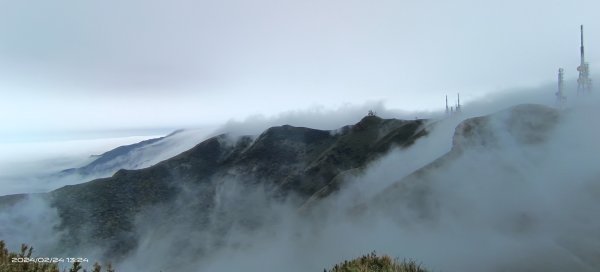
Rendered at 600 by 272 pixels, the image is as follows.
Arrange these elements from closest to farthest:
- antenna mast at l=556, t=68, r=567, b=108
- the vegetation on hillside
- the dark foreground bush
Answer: the vegetation on hillside → the dark foreground bush → antenna mast at l=556, t=68, r=567, b=108

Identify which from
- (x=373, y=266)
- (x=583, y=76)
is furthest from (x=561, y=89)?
(x=373, y=266)

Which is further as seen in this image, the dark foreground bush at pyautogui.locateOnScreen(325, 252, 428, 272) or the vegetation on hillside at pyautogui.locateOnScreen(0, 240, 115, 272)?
the dark foreground bush at pyautogui.locateOnScreen(325, 252, 428, 272)

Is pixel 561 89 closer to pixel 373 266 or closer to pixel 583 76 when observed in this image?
pixel 583 76

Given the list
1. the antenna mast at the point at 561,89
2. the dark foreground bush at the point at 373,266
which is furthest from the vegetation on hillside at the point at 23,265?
the antenna mast at the point at 561,89

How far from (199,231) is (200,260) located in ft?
75.8

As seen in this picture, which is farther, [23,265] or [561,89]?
[561,89]

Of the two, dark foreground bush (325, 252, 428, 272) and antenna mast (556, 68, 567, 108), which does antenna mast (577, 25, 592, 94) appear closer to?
antenna mast (556, 68, 567, 108)

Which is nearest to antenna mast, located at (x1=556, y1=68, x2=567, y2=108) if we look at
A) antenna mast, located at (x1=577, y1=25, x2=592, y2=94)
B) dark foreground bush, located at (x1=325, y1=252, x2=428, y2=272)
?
antenna mast, located at (x1=577, y1=25, x2=592, y2=94)

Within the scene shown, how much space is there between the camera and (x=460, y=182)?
286 ft

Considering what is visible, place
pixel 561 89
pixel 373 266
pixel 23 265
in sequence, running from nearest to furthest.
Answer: pixel 23 265, pixel 373 266, pixel 561 89

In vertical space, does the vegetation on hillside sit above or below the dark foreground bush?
above

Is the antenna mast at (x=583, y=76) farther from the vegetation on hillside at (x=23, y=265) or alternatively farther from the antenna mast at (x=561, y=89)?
the vegetation on hillside at (x=23, y=265)

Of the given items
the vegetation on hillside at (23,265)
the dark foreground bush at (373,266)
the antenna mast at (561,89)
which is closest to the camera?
the vegetation on hillside at (23,265)

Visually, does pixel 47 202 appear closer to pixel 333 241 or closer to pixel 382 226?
pixel 333 241
